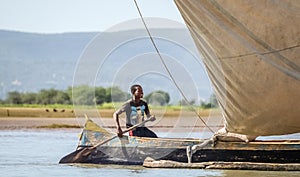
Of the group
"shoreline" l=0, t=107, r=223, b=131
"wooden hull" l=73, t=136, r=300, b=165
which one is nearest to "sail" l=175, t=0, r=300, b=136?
"wooden hull" l=73, t=136, r=300, b=165

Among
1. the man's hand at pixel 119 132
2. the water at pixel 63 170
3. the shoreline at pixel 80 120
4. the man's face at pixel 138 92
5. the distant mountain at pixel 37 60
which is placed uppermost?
the distant mountain at pixel 37 60

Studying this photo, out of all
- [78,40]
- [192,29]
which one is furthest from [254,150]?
[78,40]

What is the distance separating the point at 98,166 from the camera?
14594mm

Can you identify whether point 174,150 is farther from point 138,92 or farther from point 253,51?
point 253,51

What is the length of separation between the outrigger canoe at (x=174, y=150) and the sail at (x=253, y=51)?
4.72 m

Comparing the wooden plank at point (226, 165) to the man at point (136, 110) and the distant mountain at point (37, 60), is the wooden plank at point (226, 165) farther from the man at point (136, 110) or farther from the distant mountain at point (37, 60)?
the distant mountain at point (37, 60)

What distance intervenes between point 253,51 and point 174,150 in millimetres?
6245

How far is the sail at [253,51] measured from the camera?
25.1 feet

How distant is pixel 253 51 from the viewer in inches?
308

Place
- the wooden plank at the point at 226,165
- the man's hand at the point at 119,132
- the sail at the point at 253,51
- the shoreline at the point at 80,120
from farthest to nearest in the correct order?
the shoreline at the point at 80,120 < the man's hand at the point at 119,132 < the wooden plank at the point at 226,165 < the sail at the point at 253,51

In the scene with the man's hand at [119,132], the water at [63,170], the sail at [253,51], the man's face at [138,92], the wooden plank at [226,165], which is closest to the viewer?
the sail at [253,51]

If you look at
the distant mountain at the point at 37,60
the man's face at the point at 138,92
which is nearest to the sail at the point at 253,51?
the man's face at the point at 138,92

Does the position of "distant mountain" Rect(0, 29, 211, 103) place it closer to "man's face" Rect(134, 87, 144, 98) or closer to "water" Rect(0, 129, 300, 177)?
"water" Rect(0, 129, 300, 177)

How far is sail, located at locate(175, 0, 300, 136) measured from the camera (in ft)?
25.1
